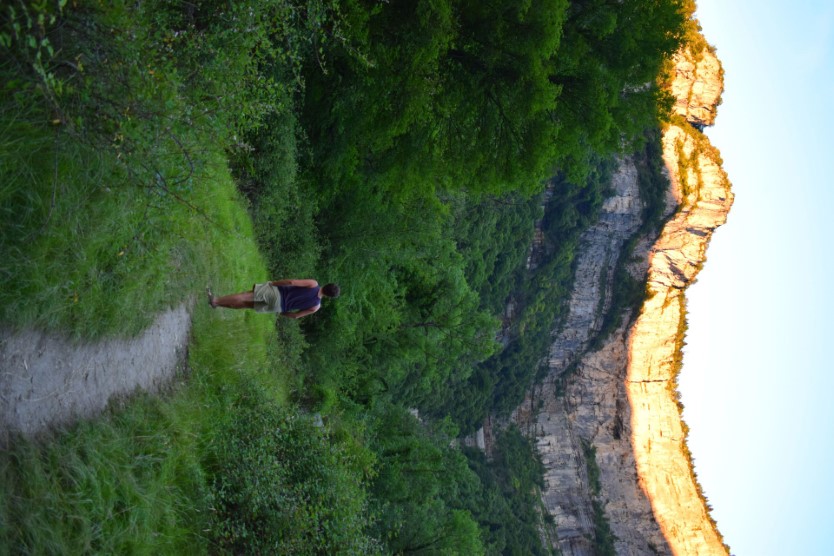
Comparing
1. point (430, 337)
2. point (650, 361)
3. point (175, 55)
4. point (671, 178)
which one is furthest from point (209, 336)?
point (650, 361)

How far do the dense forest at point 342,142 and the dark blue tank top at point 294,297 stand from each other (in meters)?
1.77

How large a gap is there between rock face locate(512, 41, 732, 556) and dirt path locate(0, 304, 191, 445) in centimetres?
4535

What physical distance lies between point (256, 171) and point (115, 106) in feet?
27.1

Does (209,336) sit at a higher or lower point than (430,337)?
higher

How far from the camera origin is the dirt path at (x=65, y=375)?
5.14m

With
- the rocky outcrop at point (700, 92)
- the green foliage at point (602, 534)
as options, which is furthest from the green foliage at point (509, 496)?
the rocky outcrop at point (700, 92)

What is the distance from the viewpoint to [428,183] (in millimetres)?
13766

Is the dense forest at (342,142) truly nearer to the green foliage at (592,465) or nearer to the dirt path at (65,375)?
the dirt path at (65,375)

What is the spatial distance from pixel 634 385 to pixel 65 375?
5411cm

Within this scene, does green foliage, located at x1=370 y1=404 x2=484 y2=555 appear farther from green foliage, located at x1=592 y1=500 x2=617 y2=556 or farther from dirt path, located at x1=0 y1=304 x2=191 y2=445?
green foliage, located at x1=592 y1=500 x2=617 y2=556

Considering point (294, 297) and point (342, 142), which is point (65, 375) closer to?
point (294, 297)

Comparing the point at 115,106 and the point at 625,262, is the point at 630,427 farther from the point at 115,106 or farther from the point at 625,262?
the point at 115,106

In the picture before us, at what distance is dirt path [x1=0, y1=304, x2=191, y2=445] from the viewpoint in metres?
5.14

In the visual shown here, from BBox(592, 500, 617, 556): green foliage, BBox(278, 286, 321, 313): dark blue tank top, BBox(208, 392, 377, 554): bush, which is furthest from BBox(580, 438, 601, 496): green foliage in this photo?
BBox(278, 286, 321, 313): dark blue tank top
